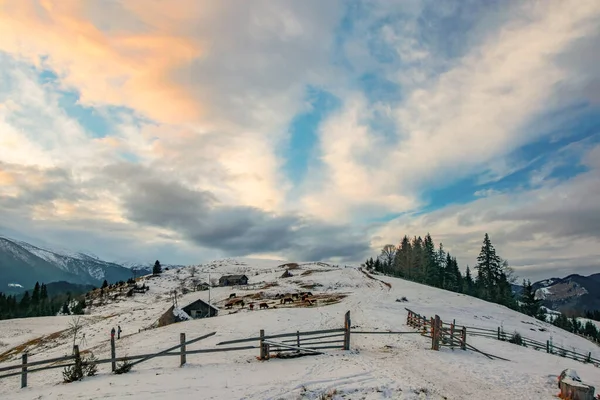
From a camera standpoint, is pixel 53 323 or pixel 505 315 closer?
pixel 505 315

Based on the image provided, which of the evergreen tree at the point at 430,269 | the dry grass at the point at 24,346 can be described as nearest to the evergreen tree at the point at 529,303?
the evergreen tree at the point at 430,269

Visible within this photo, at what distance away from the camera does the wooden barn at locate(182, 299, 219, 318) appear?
2110 inches

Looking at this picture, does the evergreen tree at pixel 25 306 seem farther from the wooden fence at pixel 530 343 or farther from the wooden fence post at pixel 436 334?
the wooden fence post at pixel 436 334

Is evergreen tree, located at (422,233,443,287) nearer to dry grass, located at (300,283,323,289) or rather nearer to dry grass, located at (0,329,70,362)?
dry grass, located at (300,283,323,289)

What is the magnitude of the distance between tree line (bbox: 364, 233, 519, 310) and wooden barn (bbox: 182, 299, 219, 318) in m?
74.1

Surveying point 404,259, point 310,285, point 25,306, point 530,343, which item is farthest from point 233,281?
point 530,343

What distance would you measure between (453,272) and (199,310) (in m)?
97.3

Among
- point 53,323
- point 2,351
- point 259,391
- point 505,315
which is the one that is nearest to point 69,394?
point 259,391

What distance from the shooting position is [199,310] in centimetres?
5459

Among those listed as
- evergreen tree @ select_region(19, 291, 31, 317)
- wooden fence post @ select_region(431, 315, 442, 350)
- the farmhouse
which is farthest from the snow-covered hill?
evergreen tree @ select_region(19, 291, 31, 317)

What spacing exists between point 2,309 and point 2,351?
7179 centimetres

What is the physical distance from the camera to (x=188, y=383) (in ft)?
46.7

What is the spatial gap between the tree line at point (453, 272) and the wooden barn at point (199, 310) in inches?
2919

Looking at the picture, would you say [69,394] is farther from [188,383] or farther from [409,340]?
[409,340]
